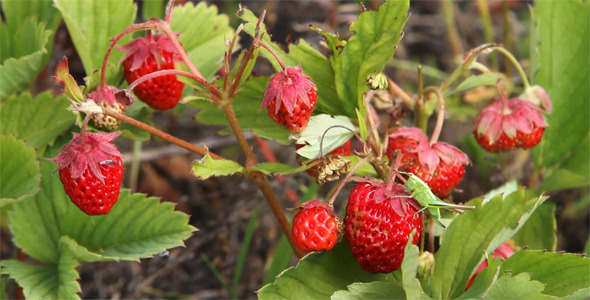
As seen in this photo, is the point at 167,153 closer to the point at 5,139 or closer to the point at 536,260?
the point at 5,139

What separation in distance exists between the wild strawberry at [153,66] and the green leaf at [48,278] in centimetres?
44

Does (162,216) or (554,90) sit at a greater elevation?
(554,90)

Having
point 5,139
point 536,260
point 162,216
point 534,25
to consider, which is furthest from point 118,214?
point 534,25

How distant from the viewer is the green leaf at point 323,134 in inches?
54.8

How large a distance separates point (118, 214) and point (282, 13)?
1.85 meters

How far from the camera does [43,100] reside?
5.70ft

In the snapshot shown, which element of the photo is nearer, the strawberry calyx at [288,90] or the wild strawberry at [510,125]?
the strawberry calyx at [288,90]

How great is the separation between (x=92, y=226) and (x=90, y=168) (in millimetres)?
367

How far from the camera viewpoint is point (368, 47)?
4.67 feet

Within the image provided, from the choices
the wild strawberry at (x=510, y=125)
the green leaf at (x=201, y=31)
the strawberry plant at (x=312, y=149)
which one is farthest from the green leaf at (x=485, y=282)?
the green leaf at (x=201, y=31)

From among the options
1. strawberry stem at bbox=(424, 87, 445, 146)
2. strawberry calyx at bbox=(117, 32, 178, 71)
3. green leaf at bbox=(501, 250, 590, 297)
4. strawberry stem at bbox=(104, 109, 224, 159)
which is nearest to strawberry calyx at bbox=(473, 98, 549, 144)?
strawberry stem at bbox=(424, 87, 445, 146)

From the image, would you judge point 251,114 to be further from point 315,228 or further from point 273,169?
point 315,228

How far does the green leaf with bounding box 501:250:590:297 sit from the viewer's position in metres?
1.33

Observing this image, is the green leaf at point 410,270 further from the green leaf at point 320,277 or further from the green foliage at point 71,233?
the green foliage at point 71,233
